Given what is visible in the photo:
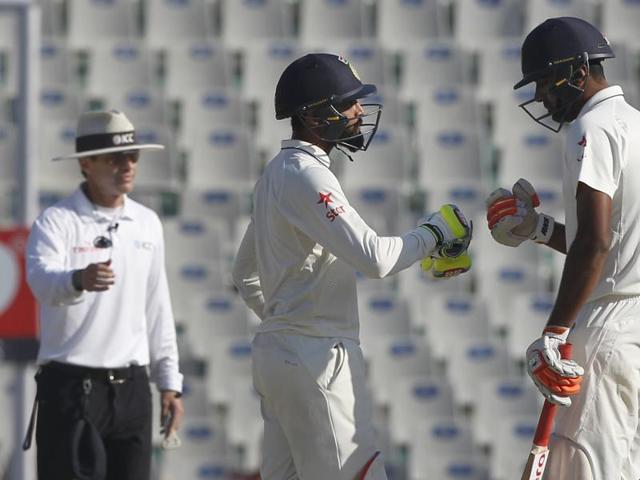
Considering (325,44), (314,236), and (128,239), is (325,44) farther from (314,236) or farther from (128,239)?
(314,236)

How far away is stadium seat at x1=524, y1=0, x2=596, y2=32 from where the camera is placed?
12008 mm

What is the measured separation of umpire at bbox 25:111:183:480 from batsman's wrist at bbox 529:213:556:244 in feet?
5.16

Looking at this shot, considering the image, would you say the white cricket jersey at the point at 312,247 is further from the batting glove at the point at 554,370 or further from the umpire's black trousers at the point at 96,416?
the umpire's black trousers at the point at 96,416

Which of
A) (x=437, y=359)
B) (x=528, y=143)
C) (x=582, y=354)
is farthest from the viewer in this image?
(x=528, y=143)

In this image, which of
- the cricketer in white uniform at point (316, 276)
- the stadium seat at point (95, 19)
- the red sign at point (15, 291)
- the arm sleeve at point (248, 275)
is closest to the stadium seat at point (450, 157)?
the stadium seat at point (95, 19)

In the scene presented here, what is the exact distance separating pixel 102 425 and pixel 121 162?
3.35 feet

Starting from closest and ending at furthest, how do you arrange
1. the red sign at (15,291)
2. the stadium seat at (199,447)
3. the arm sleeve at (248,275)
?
the arm sleeve at (248,275), the red sign at (15,291), the stadium seat at (199,447)

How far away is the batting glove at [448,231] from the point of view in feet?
14.3

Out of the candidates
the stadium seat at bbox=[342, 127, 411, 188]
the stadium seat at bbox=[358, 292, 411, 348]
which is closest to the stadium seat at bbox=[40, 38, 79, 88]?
the stadium seat at bbox=[342, 127, 411, 188]

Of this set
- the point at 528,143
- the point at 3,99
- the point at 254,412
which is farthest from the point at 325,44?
the point at 254,412

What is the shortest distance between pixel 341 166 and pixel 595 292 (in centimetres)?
688

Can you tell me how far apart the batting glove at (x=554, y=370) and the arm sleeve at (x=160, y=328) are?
6.13 feet

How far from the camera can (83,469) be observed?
5148mm

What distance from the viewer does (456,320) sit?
9922 mm
